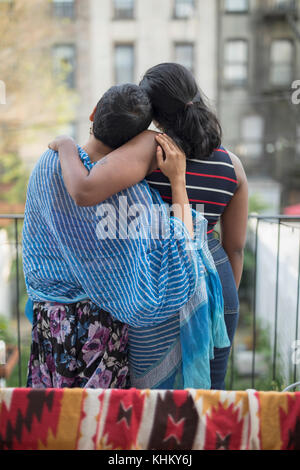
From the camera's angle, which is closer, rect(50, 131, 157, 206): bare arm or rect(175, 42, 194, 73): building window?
rect(50, 131, 157, 206): bare arm

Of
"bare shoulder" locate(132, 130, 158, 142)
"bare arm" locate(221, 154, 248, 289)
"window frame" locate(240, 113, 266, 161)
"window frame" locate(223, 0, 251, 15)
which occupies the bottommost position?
"bare arm" locate(221, 154, 248, 289)

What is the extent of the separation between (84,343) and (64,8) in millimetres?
12999

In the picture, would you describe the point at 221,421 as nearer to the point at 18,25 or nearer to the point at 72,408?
→ the point at 72,408

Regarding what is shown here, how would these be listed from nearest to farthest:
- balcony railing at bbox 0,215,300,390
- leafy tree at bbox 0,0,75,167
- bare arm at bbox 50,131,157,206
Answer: bare arm at bbox 50,131,157,206 → balcony railing at bbox 0,215,300,390 → leafy tree at bbox 0,0,75,167

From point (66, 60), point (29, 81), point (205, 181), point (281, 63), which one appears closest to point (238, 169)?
point (205, 181)

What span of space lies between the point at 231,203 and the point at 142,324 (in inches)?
20.2

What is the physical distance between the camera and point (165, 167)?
4.28 feet

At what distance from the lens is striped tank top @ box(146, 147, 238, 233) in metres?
1.39

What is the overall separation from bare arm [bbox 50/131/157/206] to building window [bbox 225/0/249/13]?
1301cm

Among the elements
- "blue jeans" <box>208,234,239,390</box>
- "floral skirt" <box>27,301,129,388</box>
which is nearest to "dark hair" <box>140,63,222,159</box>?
"blue jeans" <box>208,234,239,390</box>

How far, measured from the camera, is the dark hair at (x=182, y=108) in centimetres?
133

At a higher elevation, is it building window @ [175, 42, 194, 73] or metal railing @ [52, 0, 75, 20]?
metal railing @ [52, 0, 75, 20]

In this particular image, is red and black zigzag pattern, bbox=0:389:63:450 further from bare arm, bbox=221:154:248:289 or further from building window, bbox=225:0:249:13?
building window, bbox=225:0:249:13

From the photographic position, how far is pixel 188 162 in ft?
4.55
